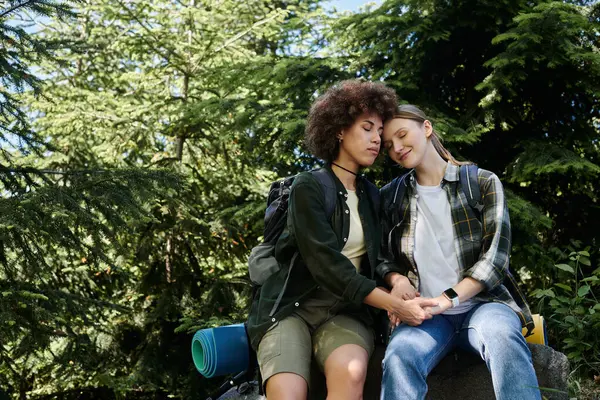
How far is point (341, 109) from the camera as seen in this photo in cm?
293

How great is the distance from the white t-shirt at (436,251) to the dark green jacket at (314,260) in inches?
8.2

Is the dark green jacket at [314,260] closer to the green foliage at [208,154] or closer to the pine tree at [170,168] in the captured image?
the green foliage at [208,154]

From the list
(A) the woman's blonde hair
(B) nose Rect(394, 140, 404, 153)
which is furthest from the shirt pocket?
(B) nose Rect(394, 140, 404, 153)

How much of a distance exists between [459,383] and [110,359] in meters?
5.32

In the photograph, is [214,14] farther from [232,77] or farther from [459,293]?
[459,293]

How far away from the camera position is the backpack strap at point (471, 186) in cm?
276

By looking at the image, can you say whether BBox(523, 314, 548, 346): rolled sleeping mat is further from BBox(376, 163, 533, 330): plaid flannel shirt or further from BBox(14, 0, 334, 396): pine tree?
BBox(14, 0, 334, 396): pine tree

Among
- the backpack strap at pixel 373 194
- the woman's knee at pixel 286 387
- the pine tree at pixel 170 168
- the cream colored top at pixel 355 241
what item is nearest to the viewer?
the woman's knee at pixel 286 387

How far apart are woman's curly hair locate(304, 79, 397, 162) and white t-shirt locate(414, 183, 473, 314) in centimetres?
49

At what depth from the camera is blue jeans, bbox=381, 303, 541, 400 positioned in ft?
7.66

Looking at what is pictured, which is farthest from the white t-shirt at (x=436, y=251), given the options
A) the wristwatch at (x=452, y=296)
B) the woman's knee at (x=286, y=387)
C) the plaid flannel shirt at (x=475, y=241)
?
the woman's knee at (x=286, y=387)

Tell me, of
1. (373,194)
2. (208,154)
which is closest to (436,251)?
(373,194)

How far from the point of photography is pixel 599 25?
4805 millimetres

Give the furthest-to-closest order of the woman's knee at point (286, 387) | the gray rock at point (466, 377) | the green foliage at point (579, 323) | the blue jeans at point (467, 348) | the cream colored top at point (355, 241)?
the green foliage at point (579, 323) → the cream colored top at point (355, 241) → the gray rock at point (466, 377) → the woman's knee at point (286, 387) → the blue jeans at point (467, 348)
